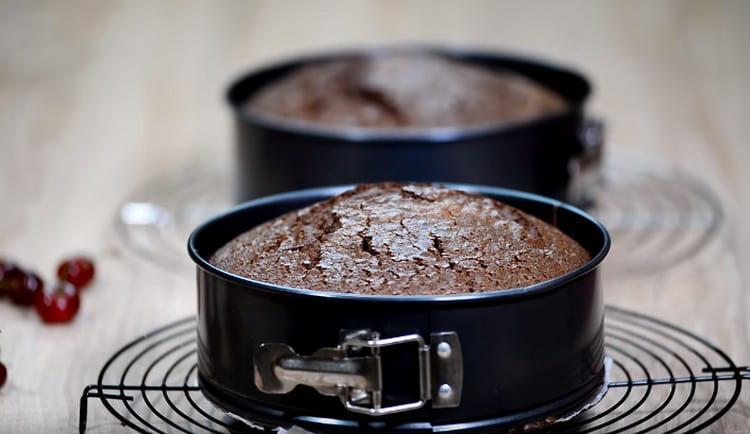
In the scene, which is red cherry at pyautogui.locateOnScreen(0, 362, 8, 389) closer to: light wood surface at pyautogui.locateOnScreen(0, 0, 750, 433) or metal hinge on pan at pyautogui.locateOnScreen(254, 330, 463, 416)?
light wood surface at pyautogui.locateOnScreen(0, 0, 750, 433)

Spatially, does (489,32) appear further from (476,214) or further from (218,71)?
(476,214)

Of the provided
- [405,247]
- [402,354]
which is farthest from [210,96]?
[402,354]

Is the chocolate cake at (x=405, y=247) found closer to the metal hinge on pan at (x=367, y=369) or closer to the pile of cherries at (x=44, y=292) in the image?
the metal hinge on pan at (x=367, y=369)

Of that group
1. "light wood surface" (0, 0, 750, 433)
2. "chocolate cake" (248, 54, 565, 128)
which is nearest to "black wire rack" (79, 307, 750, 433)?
"light wood surface" (0, 0, 750, 433)

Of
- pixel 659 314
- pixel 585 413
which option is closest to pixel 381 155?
pixel 659 314

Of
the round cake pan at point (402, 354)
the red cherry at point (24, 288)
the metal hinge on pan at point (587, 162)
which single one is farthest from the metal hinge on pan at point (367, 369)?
the metal hinge on pan at point (587, 162)

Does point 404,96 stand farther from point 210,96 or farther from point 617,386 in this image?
point 210,96
